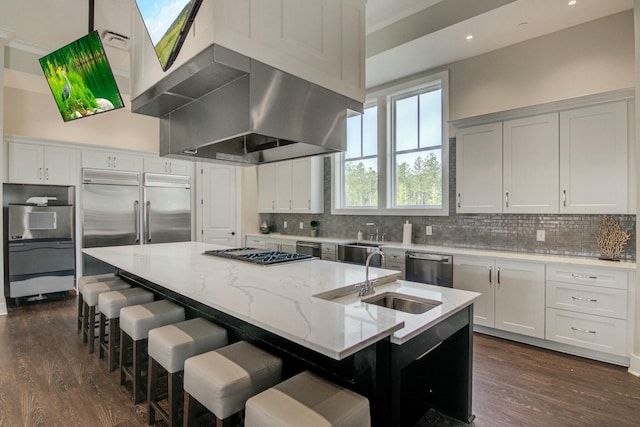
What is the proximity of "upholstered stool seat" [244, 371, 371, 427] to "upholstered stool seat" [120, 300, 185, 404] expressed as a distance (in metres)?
1.28

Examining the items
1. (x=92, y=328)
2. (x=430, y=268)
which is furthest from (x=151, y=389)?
(x=430, y=268)

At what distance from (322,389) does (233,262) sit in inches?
65.2

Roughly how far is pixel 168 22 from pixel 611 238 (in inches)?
157

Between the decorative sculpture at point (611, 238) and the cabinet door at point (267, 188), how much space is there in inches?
189

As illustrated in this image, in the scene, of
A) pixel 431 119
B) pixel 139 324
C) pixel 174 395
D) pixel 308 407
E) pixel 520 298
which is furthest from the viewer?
pixel 431 119

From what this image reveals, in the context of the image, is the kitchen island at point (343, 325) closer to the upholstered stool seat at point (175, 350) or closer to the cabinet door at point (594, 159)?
the upholstered stool seat at point (175, 350)

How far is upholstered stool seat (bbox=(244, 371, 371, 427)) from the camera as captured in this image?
1170 mm

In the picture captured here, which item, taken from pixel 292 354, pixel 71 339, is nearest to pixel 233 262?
pixel 292 354

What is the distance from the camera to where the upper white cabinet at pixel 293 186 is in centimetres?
566

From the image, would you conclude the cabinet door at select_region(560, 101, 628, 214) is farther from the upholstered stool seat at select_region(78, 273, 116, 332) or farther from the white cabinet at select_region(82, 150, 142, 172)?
the white cabinet at select_region(82, 150, 142, 172)

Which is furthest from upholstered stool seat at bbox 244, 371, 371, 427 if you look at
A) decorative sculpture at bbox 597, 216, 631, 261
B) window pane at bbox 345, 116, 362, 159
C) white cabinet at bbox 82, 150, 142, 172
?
white cabinet at bbox 82, 150, 142, 172

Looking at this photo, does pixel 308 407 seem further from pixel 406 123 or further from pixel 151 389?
pixel 406 123

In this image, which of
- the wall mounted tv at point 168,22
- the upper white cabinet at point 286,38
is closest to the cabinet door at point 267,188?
the upper white cabinet at point 286,38

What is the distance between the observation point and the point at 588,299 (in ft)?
9.51
